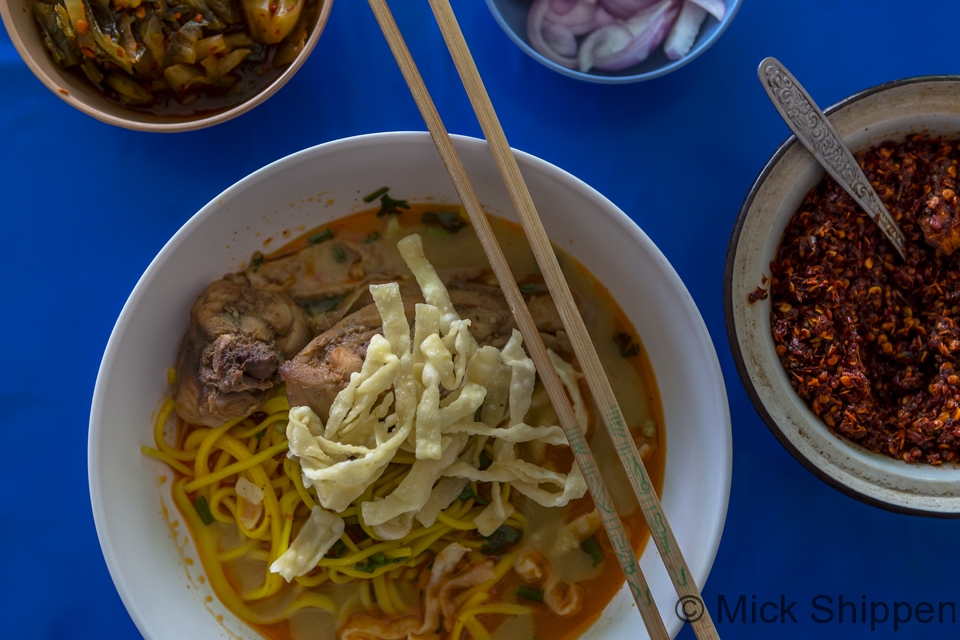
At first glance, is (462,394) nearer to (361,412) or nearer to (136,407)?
(361,412)

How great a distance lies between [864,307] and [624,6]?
1.08 m

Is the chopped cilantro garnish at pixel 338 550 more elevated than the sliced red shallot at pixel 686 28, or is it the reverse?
the sliced red shallot at pixel 686 28

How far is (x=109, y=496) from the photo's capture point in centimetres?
178

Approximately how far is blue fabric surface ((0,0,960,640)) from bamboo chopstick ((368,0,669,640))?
0.46 meters

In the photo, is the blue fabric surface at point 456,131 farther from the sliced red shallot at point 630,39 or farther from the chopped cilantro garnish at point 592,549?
the chopped cilantro garnish at point 592,549

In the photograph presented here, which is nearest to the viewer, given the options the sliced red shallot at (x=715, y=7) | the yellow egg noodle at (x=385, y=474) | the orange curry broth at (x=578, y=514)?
the yellow egg noodle at (x=385, y=474)

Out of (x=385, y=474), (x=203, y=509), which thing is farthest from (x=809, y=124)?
(x=203, y=509)

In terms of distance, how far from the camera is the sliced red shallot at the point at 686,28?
1.93 meters

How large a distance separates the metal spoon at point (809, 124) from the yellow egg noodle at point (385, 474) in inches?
34.7

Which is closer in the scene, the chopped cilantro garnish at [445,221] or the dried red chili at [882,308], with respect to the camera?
the dried red chili at [882,308]

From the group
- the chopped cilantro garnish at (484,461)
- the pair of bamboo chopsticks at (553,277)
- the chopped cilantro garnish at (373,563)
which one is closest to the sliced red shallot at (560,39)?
the pair of bamboo chopsticks at (553,277)

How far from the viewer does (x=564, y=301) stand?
1634mm

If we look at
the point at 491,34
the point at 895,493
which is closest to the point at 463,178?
the point at 491,34

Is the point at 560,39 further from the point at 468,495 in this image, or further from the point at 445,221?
the point at 468,495
